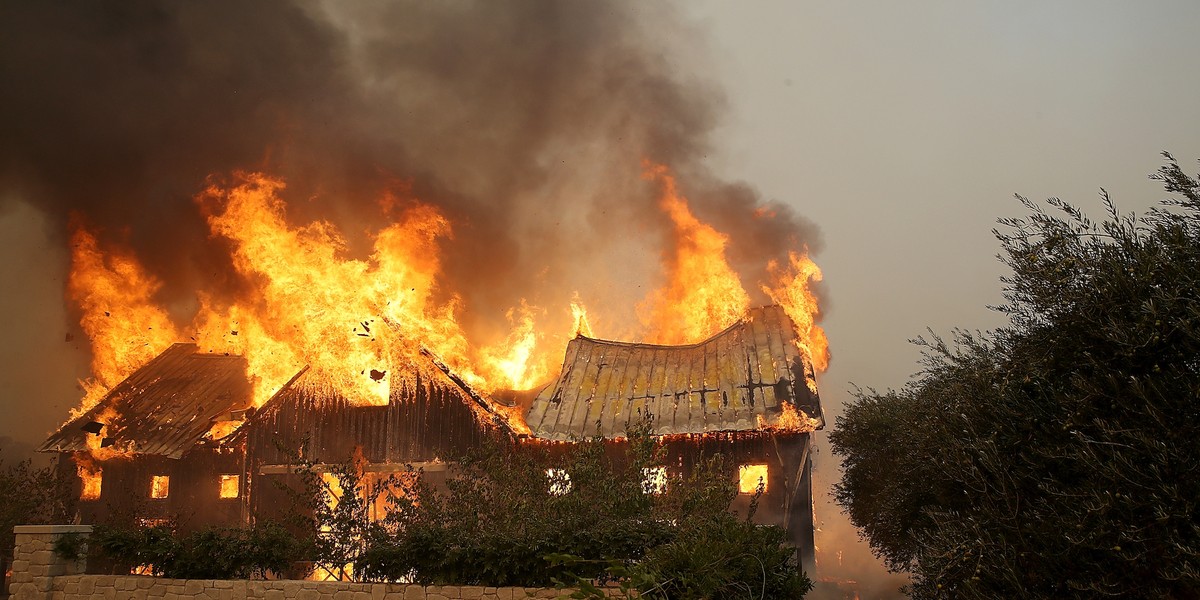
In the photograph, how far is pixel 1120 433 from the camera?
8664 mm

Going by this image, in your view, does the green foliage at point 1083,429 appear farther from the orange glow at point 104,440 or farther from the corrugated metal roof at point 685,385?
the orange glow at point 104,440

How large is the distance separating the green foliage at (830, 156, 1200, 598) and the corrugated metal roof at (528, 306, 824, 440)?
34.6ft

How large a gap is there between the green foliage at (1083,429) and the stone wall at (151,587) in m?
5.98

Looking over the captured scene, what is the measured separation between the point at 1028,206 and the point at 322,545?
12.4 meters

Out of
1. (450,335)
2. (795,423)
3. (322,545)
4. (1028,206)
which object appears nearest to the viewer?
(1028,206)

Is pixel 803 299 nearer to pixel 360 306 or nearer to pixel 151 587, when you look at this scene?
pixel 360 306

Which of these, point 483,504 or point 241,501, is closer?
point 483,504

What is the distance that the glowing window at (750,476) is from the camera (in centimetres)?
2164

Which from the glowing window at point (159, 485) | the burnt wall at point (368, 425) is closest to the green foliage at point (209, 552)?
the burnt wall at point (368, 425)

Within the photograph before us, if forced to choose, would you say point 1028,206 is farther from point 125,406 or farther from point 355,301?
point 125,406

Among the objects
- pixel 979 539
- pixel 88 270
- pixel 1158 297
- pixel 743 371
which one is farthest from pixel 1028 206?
pixel 88 270

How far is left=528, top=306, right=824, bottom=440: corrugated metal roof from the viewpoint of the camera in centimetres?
2225

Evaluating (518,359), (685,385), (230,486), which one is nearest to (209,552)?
(230,486)

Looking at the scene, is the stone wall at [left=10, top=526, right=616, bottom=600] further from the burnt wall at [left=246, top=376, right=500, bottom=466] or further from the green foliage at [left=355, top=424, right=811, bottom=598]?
the burnt wall at [left=246, top=376, right=500, bottom=466]
